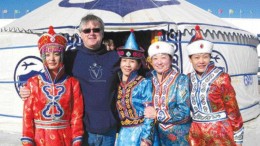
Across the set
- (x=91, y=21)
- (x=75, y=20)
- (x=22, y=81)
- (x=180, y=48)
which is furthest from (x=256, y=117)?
(x=91, y=21)

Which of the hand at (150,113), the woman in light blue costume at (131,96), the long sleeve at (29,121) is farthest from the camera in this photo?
the woman in light blue costume at (131,96)

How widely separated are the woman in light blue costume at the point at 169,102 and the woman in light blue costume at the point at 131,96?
3.1 inches

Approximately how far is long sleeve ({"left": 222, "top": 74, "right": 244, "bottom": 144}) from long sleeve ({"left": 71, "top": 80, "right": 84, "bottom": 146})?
810mm

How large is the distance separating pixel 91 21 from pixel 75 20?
8.87 feet

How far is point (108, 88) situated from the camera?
1.90m

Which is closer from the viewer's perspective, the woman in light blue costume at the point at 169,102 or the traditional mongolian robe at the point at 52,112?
the traditional mongolian robe at the point at 52,112

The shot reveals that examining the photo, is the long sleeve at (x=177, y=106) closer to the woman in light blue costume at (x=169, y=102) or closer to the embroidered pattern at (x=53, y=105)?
the woman in light blue costume at (x=169, y=102)

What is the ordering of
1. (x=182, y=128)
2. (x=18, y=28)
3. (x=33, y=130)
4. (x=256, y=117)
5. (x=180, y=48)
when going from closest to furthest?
(x=33, y=130) → (x=182, y=128) → (x=180, y=48) → (x=18, y=28) → (x=256, y=117)

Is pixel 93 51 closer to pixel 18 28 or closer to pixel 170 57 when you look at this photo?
pixel 170 57

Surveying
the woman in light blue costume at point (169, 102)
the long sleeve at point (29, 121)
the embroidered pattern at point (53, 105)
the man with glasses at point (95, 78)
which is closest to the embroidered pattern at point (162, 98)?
the woman in light blue costume at point (169, 102)

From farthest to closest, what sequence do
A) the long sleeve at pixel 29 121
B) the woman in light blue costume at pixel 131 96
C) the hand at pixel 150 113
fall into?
the woman in light blue costume at pixel 131 96 → the hand at pixel 150 113 → the long sleeve at pixel 29 121

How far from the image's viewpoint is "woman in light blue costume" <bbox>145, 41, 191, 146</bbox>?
6.26 feet

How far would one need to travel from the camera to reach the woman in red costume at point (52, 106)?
1799 mm

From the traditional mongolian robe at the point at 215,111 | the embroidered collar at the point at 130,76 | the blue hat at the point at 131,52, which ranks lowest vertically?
the traditional mongolian robe at the point at 215,111
